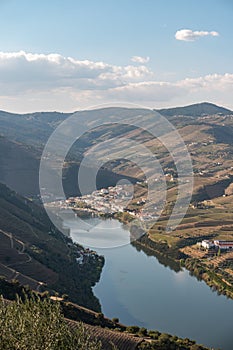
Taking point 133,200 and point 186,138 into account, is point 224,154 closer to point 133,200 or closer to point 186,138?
point 186,138

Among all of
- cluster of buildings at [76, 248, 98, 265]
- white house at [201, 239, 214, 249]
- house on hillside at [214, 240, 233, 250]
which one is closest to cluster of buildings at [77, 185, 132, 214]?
white house at [201, 239, 214, 249]

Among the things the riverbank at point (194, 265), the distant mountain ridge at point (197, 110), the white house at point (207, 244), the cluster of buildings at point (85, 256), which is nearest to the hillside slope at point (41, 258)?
the cluster of buildings at point (85, 256)

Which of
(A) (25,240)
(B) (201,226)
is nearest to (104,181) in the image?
(B) (201,226)

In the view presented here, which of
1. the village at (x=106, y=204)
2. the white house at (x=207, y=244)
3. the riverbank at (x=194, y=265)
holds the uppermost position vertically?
the village at (x=106, y=204)

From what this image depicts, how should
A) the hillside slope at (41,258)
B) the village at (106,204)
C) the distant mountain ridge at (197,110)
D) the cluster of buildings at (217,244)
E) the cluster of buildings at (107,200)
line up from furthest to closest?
the distant mountain ridge at (197,110), the cluster of buildings at (107,200), the village at (106,204), the cluster of buildings at (217,244), the hillside slope at (41,258)

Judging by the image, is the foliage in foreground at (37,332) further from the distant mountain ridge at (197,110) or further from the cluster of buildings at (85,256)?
the distant mountain ridge at (197,110)

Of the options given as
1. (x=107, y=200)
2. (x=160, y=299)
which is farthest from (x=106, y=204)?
(x=160, y=299)

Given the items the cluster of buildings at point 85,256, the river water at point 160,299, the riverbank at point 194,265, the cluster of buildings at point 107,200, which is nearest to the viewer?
the river water at point 160,299
